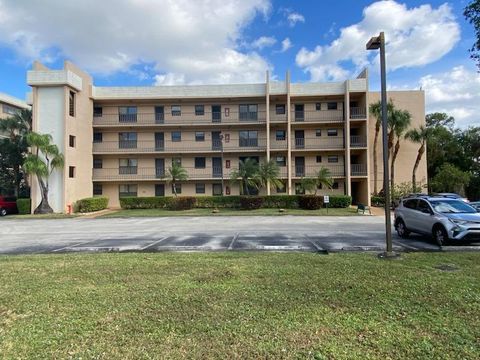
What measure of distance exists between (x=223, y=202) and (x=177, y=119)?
10.6 m

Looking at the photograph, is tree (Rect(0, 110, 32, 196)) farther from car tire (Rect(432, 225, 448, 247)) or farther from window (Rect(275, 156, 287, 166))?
car tire (Rect(432, 225, 448, 247))

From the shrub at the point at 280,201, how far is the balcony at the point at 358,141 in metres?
8.89

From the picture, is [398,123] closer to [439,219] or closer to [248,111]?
[248,111]

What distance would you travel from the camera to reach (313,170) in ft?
121

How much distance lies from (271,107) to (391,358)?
35.7 m

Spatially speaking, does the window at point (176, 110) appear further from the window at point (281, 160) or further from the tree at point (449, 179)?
the tree at point (449, 179)

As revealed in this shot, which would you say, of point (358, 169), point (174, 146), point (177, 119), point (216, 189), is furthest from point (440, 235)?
point (177, 119)

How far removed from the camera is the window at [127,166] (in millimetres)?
37406

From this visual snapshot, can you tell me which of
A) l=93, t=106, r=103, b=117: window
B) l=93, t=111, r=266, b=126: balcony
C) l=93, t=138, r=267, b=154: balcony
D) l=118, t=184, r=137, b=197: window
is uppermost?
l=93, t=106, r=103, b=117: window

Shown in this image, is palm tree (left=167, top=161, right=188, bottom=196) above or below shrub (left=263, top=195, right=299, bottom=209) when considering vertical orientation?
above

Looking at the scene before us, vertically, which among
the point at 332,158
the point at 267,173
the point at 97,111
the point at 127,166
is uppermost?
the point at 97,111

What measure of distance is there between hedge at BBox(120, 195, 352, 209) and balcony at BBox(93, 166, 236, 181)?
2.98 meters

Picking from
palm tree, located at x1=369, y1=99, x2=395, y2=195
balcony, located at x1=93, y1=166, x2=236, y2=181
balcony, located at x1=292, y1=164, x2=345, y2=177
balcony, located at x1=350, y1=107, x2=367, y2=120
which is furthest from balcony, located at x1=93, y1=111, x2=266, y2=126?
palm tree, located at x1=369, y1=99, x2=395, y2=195

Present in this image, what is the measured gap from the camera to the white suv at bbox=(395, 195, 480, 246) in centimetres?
1109
